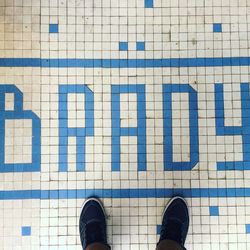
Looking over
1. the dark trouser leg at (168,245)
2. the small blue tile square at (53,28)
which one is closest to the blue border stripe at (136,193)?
the dark trouser leg at (168,245)

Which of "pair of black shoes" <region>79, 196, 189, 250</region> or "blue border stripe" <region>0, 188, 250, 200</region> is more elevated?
"blue border stripe" <region>0, 188, 250, 200</region>

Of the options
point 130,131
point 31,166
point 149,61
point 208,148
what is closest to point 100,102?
point 130,131

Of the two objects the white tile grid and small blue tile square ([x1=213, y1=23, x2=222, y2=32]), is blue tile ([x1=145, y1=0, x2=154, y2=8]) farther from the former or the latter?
small blue tile square ([x1=213, y1=23, x2=222, y2=32])

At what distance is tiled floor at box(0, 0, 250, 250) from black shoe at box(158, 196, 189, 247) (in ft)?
0.17

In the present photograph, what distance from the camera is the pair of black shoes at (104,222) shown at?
1847 mm

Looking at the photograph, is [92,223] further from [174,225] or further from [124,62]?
[124,62]

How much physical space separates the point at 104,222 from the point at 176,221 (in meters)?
0.38

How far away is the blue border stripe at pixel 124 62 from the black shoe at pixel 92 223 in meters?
0.75

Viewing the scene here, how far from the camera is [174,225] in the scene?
1.88 m

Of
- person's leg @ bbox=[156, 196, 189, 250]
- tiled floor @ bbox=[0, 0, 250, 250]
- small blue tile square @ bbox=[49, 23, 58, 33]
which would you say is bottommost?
person's leg @ bbox=[156, 196, 189, 250]

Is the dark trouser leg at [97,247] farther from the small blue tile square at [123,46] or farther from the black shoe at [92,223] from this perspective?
the small blue tile square at [123,46]

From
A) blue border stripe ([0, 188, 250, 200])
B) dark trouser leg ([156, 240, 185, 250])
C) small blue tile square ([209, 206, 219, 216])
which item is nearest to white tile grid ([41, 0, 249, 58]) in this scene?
blue border stripe ([0, 188, 250, 200])

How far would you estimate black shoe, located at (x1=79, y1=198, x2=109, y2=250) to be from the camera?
1848 mm

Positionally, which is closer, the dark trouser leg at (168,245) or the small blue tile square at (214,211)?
the dark trouser leg at (168,245)
